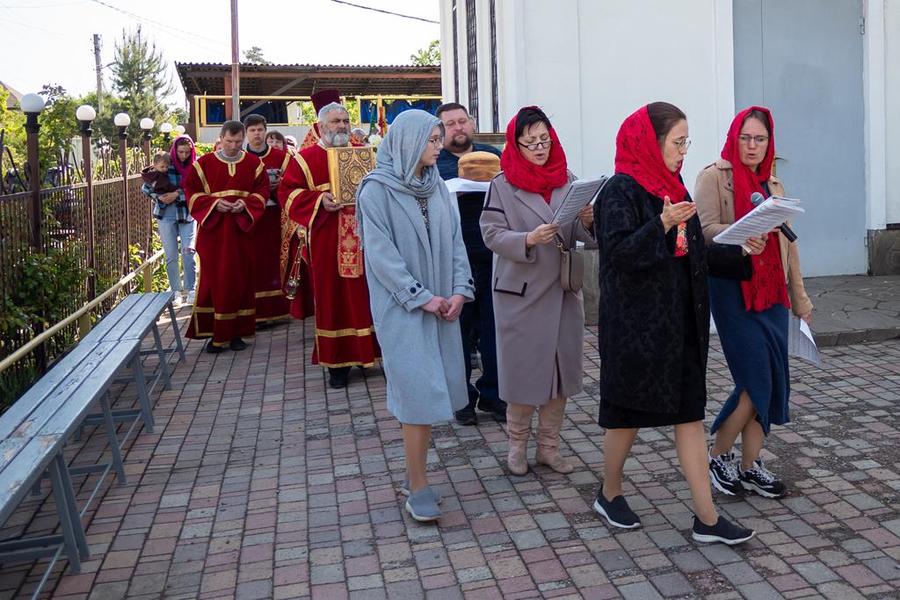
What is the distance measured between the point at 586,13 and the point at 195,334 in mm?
4279

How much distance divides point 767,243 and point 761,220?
22.9 inches

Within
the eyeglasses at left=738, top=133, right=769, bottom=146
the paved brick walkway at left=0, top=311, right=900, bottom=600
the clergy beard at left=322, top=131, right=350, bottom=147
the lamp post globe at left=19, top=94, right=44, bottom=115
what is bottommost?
the paved brick walkway at left=0, top=311, right=900, bottom=600

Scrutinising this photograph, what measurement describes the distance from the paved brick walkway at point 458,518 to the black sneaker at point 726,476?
83 millimetres

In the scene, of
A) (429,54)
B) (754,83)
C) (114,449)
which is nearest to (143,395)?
(114,449)

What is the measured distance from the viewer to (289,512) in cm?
481

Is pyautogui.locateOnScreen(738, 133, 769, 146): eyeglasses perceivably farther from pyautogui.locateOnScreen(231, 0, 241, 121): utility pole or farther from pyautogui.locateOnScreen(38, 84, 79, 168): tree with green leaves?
pyautogui.locateOnScreen(231, 0, 241, 121): utility pole

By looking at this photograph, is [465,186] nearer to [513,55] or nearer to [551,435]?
[551,435]

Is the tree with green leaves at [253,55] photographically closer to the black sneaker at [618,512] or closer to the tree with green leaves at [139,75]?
the tree with green leaves at [139,75]

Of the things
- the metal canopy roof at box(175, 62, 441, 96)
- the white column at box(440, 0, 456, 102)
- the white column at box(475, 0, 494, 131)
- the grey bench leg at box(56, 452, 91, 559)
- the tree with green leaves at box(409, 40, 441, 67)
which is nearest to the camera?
the grey bench leg at box(56, 452, 91, 559)

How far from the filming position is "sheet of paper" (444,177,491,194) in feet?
19.7

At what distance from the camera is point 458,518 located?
4656 millimetres

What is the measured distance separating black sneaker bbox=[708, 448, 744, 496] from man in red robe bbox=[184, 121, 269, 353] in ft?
16.5

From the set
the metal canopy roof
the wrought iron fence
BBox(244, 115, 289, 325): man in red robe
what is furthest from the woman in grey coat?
the metal canopy roof

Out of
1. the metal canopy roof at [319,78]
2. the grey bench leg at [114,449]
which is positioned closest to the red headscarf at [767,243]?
the grey bench leg at [114,449]
